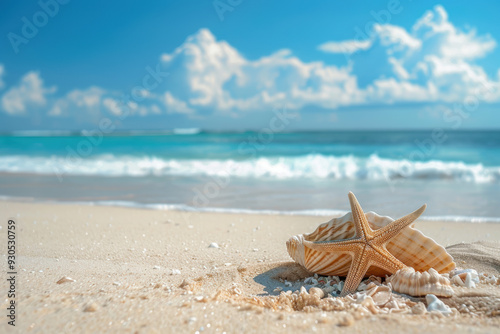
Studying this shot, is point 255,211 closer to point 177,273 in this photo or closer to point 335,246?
point 177,273

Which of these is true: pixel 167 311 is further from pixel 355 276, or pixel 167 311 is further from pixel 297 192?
pixel 297 192

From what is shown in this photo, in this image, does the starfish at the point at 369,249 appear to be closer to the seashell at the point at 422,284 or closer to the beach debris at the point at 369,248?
the beach debris at the point at 369,248

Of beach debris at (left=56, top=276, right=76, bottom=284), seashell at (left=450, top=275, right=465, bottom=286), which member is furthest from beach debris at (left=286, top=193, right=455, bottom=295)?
beach debris at (left=56, top=276, right=76, bottom=284)

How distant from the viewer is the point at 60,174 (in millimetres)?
13945

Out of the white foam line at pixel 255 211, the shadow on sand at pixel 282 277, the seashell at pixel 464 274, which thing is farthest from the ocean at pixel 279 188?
the seashell at pixel 464 274

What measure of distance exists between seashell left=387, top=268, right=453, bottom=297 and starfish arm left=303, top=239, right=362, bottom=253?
0.40 m

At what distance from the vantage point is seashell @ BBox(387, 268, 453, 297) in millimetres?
2758

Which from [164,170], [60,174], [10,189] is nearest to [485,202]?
[164,170]

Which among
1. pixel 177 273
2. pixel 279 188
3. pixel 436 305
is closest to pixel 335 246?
pixel 436 305

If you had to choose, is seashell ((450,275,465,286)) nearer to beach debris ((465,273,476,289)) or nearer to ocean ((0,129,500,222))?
beach debris ((465,273,476,289))

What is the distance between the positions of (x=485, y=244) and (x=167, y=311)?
345 cm

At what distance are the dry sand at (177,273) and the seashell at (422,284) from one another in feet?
0.32

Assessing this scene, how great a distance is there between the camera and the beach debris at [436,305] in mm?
2549

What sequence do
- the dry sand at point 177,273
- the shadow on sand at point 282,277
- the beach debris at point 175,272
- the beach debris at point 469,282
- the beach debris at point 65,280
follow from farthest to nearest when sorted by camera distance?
the beach debris at point 175,272 → the shadow on sand at point 282,277 → the beach debris at point 65,280 → the beach debris at point 469,282 → the dry sand at point 177,273
